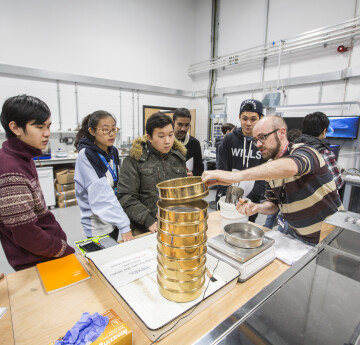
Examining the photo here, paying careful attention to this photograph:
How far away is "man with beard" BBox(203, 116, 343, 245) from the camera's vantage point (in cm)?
101

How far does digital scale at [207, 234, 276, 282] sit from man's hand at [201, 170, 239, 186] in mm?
259


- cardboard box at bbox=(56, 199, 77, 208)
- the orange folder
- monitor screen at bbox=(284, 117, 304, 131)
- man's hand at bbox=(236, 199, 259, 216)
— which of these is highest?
monitor screen at bbox=(284, 117, 304, 131)

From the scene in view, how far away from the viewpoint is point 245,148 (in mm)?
2188

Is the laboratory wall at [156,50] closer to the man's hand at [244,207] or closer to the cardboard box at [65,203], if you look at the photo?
the cardboard box at [65,203]

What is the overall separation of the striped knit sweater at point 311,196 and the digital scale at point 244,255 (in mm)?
356

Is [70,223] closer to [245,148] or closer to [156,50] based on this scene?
[245,148]

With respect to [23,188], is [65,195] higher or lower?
lower

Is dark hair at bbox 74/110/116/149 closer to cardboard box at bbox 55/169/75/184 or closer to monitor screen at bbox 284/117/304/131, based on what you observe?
cardboard box at bbox 55/169/75/184

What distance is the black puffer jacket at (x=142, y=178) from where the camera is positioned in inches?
56.4

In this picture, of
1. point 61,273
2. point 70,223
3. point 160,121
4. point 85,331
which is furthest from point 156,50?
point 85,331

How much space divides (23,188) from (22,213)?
0.33ft

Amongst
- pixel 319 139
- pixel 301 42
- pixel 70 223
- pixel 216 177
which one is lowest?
pixel 70 223

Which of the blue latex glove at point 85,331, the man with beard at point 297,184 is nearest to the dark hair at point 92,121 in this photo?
the man with beard at point 297,184

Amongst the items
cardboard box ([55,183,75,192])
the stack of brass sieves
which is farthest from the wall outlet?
the stack of brass sieves
